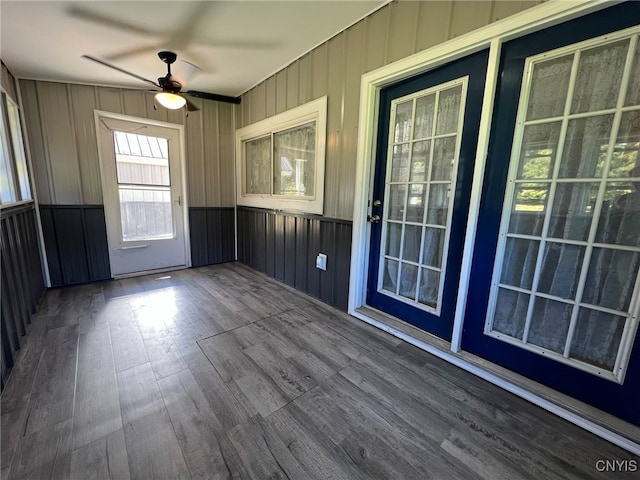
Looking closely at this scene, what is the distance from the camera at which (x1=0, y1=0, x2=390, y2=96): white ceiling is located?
1886 millimetres

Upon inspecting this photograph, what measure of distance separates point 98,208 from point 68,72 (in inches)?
58.4

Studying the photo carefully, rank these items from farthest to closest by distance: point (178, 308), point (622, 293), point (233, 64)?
point (233, 64)
point (178, 308)
point (622, 293)

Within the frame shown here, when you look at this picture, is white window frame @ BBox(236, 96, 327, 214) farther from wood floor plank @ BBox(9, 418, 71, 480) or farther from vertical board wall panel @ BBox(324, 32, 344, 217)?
wood floor plank @ BBox(9, 418, 71, 480)

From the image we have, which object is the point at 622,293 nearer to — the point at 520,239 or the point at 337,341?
the point at 520,239

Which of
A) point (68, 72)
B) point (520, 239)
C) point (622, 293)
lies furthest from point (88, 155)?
point (622, 293)

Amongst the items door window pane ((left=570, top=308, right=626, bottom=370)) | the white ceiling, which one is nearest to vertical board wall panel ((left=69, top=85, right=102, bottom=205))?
the white ceiling

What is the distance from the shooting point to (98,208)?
10.7 feet

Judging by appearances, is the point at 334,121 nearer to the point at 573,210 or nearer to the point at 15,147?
the point at 573,210

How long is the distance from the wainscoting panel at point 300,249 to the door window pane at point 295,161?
336 millimetres

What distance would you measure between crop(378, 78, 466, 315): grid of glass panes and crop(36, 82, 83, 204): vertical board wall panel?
3.66 metres

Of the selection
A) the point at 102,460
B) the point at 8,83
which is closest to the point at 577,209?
the point at 102,460

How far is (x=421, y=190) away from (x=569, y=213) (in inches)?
35.3

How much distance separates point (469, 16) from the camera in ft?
5.31

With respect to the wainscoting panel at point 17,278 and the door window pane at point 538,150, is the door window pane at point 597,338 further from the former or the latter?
the wainscoting panel at point 17,278
